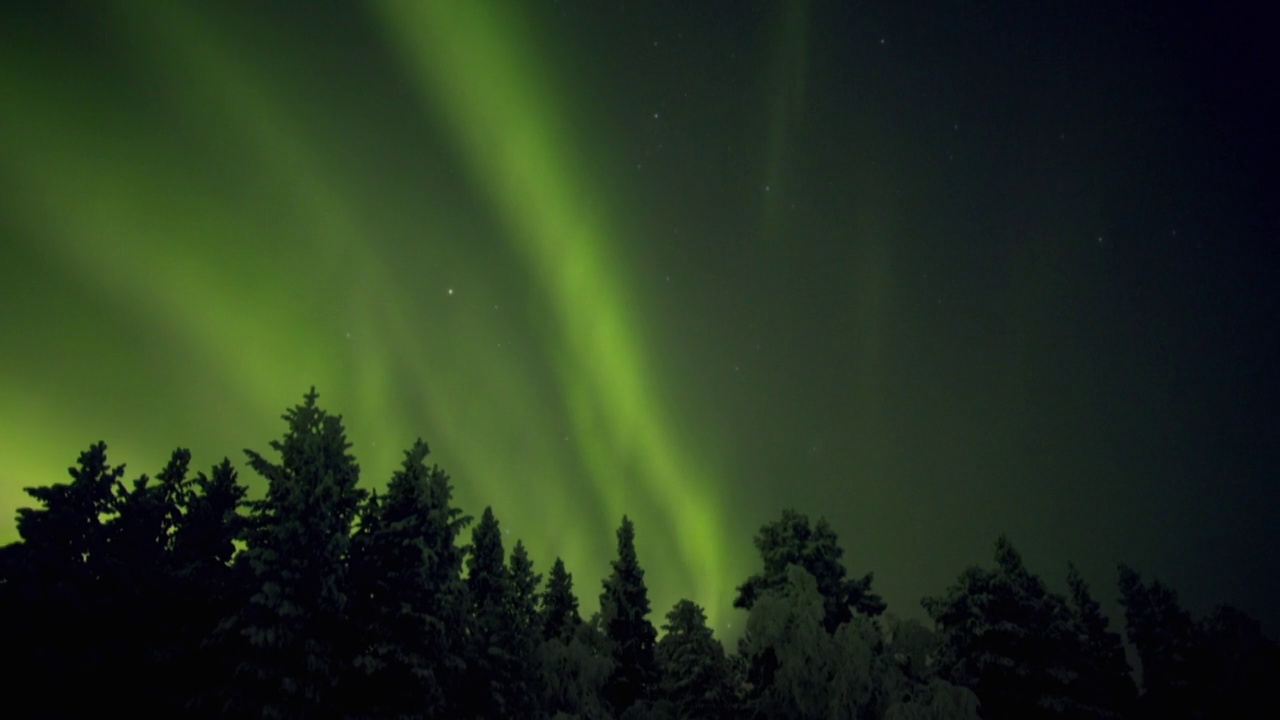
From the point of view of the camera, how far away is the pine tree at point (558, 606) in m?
36.4

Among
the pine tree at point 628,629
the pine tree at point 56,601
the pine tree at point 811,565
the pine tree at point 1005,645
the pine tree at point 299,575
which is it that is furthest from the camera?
the pine tree at point 628,629

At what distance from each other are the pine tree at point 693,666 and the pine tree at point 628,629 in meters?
1.03

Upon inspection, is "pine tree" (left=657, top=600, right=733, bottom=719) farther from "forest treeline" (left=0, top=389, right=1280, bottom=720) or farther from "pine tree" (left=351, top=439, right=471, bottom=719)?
"pine tree" (left=351, top=439, right=471, bottom=719)

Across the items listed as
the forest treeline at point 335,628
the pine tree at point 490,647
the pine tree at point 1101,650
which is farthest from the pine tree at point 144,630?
the pine tree at point 1101,650

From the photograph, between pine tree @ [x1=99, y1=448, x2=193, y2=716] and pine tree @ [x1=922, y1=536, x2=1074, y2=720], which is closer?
pine tree @ [x1=99, y1=448, x2=193, y2=716]

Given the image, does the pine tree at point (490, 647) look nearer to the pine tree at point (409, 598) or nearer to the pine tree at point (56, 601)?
the pine tree at point (409, 598)

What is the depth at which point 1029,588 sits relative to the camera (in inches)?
1270

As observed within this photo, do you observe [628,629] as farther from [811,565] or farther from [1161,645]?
[1161,645]

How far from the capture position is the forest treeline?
1797cm

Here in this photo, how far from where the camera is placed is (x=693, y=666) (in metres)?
33.7

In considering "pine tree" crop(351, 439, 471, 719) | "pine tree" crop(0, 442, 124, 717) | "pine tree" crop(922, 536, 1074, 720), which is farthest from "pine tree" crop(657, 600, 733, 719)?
"pine tree" crop(0, 442, 124, 717)

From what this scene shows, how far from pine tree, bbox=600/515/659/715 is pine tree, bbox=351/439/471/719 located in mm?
15543

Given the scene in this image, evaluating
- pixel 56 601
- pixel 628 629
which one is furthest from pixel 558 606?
pixel 56 601

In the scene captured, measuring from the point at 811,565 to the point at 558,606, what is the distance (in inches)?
599
